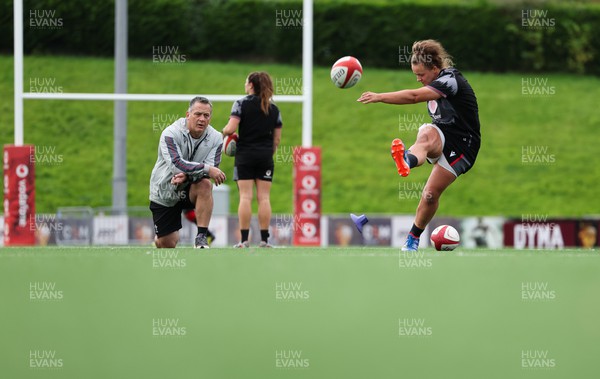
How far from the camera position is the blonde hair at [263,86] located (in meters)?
10.2

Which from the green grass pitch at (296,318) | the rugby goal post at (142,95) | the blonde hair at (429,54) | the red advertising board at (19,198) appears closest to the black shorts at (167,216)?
the green grass pitch at (296,318)

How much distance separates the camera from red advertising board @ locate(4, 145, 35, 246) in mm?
13391

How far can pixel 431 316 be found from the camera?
579 cm

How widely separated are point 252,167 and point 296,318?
4872 mm

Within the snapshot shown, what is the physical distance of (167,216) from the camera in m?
9.29

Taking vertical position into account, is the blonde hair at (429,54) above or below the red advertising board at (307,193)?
above

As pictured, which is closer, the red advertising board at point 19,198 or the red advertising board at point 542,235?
the red advertising board at point 19,198

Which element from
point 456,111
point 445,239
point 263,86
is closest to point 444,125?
point 456,111

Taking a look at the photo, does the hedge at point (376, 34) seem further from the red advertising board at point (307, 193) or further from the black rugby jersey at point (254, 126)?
the black rugby jersey at point (254, 126)

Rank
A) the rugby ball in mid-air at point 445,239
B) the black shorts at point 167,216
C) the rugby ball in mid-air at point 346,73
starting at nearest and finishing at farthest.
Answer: the rugby ball in mid-air at point 346,73, the black shorts at point 167,216, the rugby ball in mid-air at point 445,239

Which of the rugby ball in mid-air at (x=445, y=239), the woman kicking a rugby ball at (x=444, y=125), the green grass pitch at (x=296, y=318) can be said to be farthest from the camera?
the rugby ball in mid-air at (x=445, y=239)

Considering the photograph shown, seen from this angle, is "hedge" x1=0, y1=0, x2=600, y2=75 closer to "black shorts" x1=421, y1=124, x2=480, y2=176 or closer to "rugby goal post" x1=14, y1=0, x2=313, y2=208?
"rugby goal post" x1=14, y1=0, x2=313, y2=208

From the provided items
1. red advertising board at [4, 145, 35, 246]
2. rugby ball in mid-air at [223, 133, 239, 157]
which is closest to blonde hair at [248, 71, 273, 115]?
rugby ball in mid-air at [223, 133, 239, 157]

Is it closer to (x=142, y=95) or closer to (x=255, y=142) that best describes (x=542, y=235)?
(x=142, y=95)
